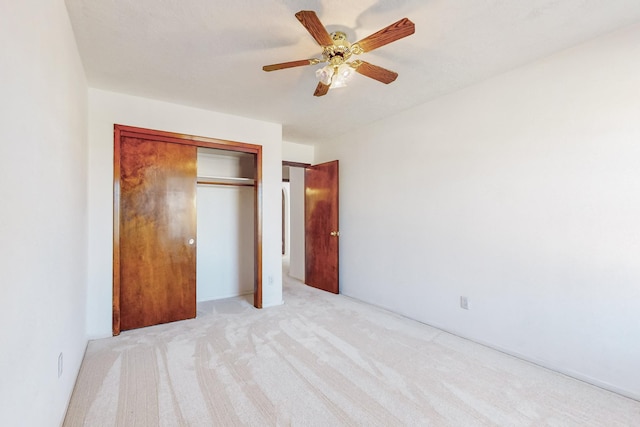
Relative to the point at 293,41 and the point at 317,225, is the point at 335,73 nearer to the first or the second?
the point at 293,41

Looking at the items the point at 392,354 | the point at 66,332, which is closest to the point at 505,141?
Answer: the point at 392,354

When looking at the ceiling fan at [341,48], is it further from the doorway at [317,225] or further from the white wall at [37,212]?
the doorway at [317,225]

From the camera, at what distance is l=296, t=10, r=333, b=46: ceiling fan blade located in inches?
58.6

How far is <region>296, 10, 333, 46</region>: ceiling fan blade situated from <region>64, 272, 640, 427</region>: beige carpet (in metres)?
2.30

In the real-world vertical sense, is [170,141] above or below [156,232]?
above

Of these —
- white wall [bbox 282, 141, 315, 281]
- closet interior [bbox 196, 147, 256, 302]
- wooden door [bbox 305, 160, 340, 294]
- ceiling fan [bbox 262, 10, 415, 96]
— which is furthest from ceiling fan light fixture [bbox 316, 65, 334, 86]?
white wall [bbox 282, 141, 315, 281]

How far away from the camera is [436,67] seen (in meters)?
2.51

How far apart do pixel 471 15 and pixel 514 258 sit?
1982 millimetres

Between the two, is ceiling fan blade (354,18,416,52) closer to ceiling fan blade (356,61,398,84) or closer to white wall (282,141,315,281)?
ceiling fan blade (356,61,398,84)

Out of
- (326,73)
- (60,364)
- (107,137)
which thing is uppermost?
(326,73)

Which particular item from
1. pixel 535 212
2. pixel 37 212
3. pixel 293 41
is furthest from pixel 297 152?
pixel 37 212

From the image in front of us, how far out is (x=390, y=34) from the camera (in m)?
1.68

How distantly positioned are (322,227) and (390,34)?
3398 mm

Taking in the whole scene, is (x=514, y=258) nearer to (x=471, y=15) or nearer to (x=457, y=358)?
(x=457, y=358)
